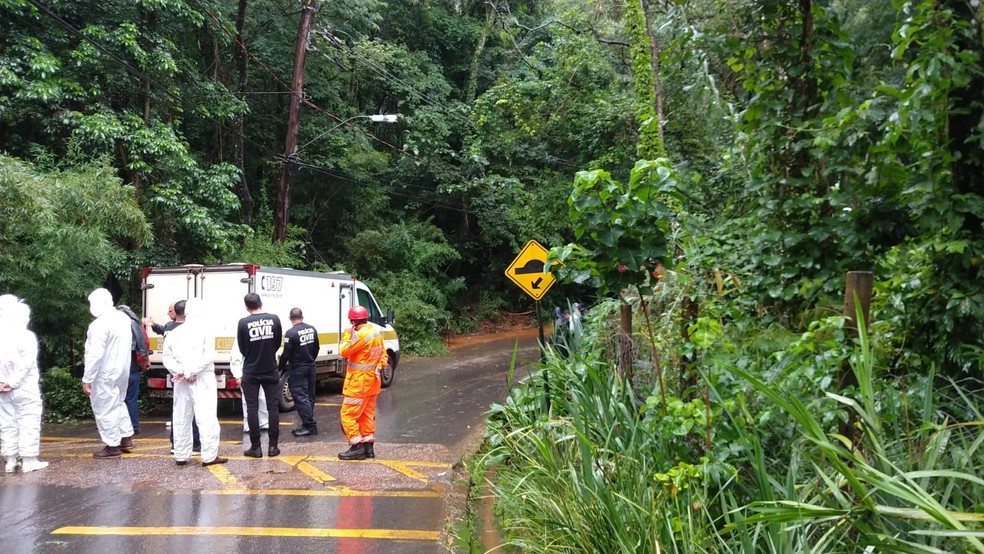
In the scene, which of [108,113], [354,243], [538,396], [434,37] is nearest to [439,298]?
[354,243]

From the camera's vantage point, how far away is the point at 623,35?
758 inches

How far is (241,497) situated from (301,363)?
10.1 feet

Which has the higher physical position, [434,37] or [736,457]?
[434,37]

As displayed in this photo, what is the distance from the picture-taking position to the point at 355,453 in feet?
25.9

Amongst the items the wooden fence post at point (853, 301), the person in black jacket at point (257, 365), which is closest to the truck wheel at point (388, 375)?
the person in black jacket at point (257, 365)

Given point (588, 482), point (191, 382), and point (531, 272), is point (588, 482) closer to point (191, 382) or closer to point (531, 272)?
point (191, 382)

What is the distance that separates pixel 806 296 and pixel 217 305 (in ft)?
29.2

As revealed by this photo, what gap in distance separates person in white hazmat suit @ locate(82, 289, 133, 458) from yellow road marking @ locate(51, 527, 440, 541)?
248 cm

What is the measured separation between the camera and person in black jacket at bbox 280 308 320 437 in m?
9.38

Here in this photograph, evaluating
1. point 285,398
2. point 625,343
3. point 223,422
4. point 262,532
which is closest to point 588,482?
point 625,343

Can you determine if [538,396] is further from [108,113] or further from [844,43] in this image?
[108,113]

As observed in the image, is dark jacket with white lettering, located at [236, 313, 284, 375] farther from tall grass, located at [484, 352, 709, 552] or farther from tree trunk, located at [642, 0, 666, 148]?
tree trunk, located at [642, 0, 666, 148]

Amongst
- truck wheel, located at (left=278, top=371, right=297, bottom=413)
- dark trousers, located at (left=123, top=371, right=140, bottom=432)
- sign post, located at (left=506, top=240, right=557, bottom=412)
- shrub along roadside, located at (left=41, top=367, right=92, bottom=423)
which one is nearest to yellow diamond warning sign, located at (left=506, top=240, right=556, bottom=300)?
sign post, located at (left=506, top=240, right=557, bottom=412)

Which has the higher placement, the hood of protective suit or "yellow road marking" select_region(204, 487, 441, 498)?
the hood of protective suit
